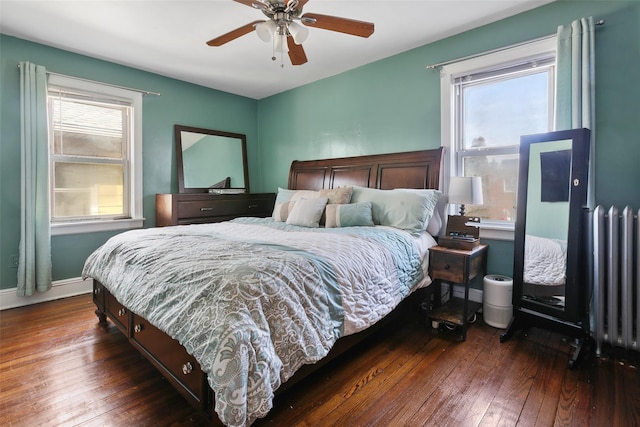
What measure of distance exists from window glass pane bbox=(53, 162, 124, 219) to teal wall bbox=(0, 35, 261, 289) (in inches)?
10.6

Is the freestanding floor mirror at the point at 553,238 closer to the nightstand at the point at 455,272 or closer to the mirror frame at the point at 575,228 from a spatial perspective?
the mirror frame at the point at 575,228

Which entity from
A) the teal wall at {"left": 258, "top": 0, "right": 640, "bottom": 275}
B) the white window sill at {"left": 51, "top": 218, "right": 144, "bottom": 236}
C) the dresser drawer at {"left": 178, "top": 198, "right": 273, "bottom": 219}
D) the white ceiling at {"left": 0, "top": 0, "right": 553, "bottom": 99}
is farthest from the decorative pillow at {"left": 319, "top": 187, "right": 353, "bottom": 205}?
the white window sill at {"left": 51, "top": 218, "right": 144, "bottom": 236}

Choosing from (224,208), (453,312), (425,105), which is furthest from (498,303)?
(224,208)

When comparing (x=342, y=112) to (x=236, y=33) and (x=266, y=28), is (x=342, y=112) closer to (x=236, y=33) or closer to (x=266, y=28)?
(x=236, y=33)

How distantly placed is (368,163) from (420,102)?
31.5 inches

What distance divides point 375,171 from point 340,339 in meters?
2.03

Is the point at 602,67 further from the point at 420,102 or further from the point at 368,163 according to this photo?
the point at 368,163

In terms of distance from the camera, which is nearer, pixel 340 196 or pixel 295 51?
pixel 295 51

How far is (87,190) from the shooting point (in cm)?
357

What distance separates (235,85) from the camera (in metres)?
4.37

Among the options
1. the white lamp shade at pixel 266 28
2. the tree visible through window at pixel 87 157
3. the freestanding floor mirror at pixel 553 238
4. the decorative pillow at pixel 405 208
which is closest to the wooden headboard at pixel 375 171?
the decorative pillow at pixel 405 208

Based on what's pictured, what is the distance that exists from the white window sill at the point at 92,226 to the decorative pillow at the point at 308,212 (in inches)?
79.5

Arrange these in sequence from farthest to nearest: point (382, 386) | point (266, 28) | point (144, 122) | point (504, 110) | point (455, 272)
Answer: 1. point (144, 122)
2. point (504, 110)
3. point (455, 272)
4. point (266, 28)
5. point (382, 386)

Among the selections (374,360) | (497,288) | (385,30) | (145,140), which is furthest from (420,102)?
(145,140)
